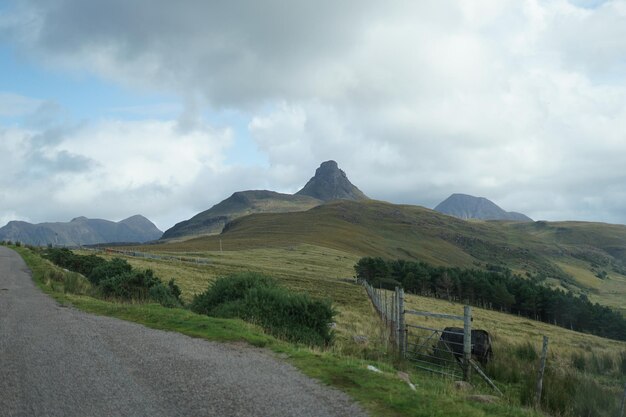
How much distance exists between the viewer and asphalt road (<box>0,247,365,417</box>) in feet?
26.7

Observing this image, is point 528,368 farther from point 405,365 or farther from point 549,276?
point 549,276

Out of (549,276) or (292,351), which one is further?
(549,276)

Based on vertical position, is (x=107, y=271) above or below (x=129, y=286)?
above

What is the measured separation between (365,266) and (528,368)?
84.6 m

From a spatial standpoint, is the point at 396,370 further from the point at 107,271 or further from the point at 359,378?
the point at 107,271

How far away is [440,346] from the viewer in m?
17.8

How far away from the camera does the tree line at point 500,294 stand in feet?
273

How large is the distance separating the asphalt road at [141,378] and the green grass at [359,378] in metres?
0.46

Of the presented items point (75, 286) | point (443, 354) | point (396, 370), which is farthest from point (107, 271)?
point (396, 370)

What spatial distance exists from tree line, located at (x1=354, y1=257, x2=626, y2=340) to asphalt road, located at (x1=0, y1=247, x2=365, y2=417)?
69.2 meters

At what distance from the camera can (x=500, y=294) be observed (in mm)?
89688

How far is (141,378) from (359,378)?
14.4ft

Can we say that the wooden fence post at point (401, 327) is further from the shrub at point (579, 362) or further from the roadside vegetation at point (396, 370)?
the shrub at point (579, 362)

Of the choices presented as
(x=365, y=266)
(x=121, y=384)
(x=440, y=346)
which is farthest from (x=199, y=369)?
(x=365, y=266)
